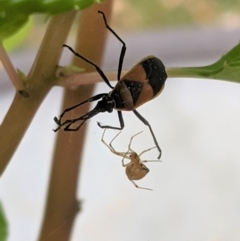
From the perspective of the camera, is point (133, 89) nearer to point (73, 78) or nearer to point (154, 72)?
point (154, 72)

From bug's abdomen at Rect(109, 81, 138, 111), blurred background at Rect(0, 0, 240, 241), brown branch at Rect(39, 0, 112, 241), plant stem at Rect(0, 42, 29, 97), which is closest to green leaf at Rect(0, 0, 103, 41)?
plant stem at Rect(0, 42, 29, 97)

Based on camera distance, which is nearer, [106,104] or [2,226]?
[2,226]

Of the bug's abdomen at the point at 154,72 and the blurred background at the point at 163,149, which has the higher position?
the bug's abdomen at the point at 154,72

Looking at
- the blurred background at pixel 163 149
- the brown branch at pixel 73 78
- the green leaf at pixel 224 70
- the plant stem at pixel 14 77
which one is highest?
the plant stem at pixel 14 77

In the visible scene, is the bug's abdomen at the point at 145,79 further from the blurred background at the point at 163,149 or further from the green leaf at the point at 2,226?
the green leaf at the point at 2,226

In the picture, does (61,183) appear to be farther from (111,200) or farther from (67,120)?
Answer: (111,200)

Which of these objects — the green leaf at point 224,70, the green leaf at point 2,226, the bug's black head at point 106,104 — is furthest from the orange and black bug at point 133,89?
the green leaf at point 2,226

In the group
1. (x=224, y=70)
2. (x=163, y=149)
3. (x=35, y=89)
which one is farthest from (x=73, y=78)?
(x=163, y=149)
